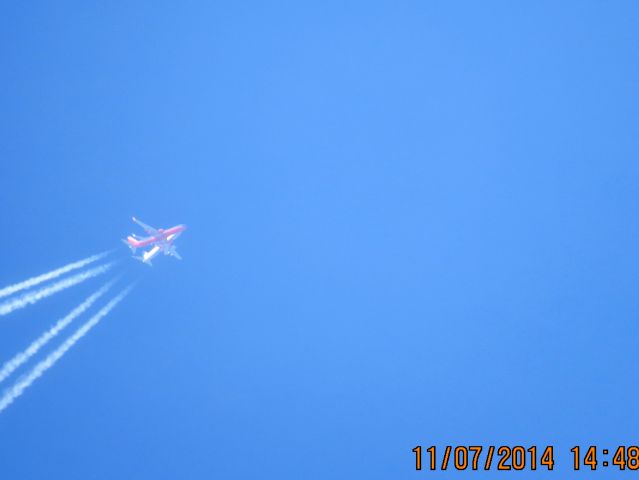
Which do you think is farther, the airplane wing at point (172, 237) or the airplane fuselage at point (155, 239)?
the airplane wing at point (172, 237)

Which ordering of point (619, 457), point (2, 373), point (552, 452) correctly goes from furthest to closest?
1. point (552, 452)
2. point (619, 457)
3. point (2, 373)

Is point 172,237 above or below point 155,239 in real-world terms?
above

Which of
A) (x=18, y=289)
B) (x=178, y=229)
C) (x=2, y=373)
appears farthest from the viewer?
(x=178, y=229)

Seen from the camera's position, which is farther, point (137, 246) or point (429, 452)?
point (429, 452)

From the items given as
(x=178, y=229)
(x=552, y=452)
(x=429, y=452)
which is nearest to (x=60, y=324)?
(x=178, y=229)

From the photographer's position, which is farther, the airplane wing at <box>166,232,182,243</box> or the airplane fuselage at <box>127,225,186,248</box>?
the airplane wing at <box>166,232,182,243</box>

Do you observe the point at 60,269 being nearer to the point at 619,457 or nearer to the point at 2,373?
the point at 2,373

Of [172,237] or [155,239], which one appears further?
[172,237]

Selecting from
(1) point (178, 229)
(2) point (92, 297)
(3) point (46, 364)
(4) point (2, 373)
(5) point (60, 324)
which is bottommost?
(4) point (2, 373)
